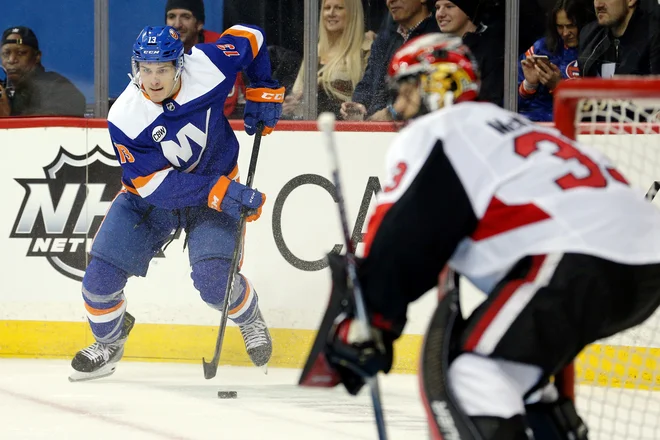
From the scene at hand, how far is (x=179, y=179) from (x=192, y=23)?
971 millimetres

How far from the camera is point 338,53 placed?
4773mm

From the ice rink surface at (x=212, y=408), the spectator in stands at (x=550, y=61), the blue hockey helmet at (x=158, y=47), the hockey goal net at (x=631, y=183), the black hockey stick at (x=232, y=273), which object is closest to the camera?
the hockey goal net at (x=631, y=183)

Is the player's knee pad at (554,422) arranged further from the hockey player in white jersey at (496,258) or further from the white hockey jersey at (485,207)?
the white hockey jersey at (485,207)

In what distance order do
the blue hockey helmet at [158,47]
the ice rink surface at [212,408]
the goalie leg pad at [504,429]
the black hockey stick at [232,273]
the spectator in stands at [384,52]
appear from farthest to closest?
the spectator in stands at [384,52]
the black hockey stick at [232,273]
the blue hockey helmet at [158,47]
the ice rink surface at [212,408]
the goalie leg pad at [504,429]

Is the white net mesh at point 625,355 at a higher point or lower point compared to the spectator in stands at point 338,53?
lower

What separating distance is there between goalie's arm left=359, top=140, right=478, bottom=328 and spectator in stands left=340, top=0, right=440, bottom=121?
2.81 meters

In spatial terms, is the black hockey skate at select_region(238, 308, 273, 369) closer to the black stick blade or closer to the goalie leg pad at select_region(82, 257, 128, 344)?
the black stick blade

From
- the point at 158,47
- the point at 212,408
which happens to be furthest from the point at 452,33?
the point at 212,408

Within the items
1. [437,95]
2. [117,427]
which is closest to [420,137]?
[437,95]

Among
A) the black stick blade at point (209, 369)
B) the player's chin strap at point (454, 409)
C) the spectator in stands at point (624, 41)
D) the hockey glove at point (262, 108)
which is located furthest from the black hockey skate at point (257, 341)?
the player's chin strap at point (454, 409)

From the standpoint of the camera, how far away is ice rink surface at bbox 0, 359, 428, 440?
11.4 ft

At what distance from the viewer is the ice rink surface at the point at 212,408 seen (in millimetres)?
3375

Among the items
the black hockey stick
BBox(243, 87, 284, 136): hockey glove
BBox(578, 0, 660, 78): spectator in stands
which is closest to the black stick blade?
the black hockey stick

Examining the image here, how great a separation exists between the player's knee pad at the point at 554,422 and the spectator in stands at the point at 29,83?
336 centimetres
